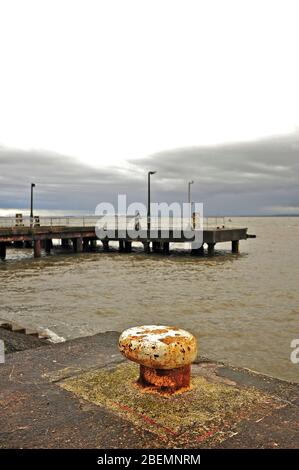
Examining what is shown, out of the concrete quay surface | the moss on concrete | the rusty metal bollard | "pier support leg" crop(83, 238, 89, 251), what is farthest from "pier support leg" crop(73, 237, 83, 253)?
the rusty metal bollard

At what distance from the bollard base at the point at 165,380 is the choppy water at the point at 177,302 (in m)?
5.41

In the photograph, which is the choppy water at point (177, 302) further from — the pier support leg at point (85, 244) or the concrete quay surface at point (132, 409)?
the pier support leg at point (85, 244)

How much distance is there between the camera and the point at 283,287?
20.4 meters

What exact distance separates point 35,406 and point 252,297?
14.8 metres

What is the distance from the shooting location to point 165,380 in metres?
4.04

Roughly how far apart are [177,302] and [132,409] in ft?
40.5

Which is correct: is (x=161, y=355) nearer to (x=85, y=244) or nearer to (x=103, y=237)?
(x=103, y=237)

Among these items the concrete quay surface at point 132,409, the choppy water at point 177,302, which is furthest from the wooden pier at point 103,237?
the concrete quay surface at point 132,409

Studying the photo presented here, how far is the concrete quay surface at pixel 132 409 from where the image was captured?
3303 millimetres

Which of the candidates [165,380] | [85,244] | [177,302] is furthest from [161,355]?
[85,244]

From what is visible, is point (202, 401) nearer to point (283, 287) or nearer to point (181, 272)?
point (283, 287)

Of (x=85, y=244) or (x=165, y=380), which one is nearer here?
(x=165, y=380)

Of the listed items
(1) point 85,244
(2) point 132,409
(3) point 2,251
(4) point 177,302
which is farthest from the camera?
(1) point 85,244

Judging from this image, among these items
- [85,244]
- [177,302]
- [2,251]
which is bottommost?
[177,302]
